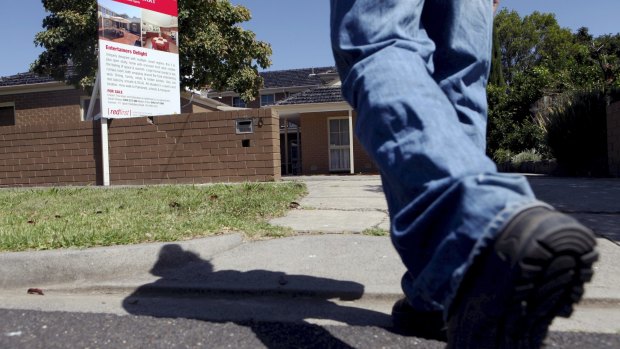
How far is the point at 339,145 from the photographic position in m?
20.6

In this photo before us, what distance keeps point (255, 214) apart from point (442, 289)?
386cm

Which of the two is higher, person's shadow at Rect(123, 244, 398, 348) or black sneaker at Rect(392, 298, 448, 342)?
black sneaker at Rect(392, 298, 448, 342)

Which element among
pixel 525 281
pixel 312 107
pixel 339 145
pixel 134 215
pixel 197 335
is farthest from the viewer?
pixel 339 145

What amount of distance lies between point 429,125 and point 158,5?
11.9 metres

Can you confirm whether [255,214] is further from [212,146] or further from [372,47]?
[212,146]

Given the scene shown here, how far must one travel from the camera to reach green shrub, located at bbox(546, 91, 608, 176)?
1200 centimetres

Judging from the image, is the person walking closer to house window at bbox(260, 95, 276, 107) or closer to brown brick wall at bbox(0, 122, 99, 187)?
brown brick wall at bbox(0, 122, 99, 187)

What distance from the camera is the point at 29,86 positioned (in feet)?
72.7

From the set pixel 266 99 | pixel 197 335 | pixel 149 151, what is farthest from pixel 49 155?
pixel 266 99

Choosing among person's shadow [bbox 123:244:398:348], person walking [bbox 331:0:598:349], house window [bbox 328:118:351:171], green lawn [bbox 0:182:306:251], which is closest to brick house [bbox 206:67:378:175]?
house window [bbox 328:118:351:171]

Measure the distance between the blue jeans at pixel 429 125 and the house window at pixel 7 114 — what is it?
2498 cm

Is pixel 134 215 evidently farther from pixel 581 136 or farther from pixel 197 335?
pixel 581 136

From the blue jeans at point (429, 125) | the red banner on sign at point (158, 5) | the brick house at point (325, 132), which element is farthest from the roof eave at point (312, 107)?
the blue jeans at point (429, 125)

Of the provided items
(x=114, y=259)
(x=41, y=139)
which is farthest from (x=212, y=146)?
(x=114, y=259)
